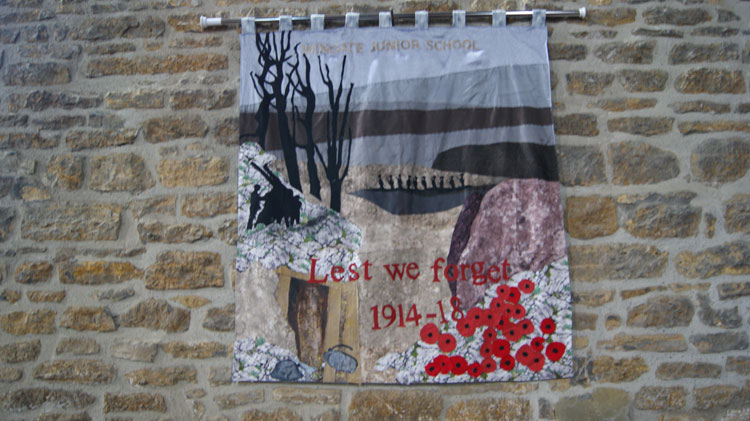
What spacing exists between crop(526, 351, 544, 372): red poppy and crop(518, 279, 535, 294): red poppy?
250 millimetres

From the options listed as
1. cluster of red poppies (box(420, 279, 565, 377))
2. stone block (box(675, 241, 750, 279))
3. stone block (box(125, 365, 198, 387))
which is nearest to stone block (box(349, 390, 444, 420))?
cluster of red poppies (box(420, 279, 565, 377))

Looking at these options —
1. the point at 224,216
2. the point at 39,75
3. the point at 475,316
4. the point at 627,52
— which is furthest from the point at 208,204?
the point at 627,52

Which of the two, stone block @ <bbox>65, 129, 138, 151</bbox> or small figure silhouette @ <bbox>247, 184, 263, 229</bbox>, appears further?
stone block @ <bbox>65, 129, 138, 151</bbox>

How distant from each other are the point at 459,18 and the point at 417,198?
32.8 inches

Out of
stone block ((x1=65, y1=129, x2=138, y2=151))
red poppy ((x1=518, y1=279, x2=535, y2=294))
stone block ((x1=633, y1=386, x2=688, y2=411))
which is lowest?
stone block ((x1=633, y1=386, x2=688, y2=411))

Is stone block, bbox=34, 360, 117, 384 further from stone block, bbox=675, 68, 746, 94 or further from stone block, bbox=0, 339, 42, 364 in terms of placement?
stone block, bbox=675, 68, 746, 94

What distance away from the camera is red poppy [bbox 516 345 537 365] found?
6.54 feet

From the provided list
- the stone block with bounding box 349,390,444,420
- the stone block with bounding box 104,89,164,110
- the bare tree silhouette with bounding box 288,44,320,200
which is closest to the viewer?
the stone block with bounding box 349,390,444,420

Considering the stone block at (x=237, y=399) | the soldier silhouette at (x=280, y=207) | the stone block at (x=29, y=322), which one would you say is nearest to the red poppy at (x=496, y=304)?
the soldier silhouette at (x=280, y=207)

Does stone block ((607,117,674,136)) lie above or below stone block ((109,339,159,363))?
above

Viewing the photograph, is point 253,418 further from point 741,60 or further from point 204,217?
point 741,60

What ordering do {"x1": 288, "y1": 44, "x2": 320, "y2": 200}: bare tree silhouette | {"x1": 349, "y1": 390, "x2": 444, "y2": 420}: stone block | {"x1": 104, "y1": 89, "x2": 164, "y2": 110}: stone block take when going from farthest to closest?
1. {"x1": 104, "y1": 89, "x2": 164, "y2": 110}: stone block
2. {"x1": 288, "y1": 44, "x2": 320, "y2": 200}: bare tree silhouette
3. {"x1": 349, "y1": 390, "x2": 444, "y2": 420}: stone block

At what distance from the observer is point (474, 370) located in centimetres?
199

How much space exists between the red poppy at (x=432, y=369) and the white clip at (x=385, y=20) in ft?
4.84
